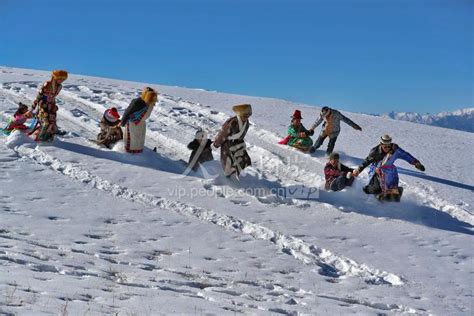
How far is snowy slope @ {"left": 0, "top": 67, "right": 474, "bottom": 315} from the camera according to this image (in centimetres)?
609

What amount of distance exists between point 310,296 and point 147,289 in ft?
6.36

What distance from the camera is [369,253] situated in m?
8.52

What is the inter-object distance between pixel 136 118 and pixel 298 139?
4.55 meters

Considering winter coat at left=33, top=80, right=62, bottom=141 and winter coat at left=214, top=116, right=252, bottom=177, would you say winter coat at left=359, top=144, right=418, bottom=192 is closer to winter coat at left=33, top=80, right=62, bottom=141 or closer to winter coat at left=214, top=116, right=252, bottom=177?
winter coat at left=214, top=116, right=252, bottom=177

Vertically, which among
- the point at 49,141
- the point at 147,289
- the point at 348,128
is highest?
the point at 348,128

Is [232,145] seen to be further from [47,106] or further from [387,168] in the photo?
[47,106]

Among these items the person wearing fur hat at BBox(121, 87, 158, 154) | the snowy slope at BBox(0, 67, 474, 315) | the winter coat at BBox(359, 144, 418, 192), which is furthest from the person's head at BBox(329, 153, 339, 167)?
the person wearing fur hat at BBox(121, 87, 158, 154)

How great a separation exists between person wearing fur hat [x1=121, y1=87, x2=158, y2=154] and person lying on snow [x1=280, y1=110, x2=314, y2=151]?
4118 millimetres

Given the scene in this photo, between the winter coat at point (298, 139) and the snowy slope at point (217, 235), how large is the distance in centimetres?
34

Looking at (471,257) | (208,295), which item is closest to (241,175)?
(471,257)

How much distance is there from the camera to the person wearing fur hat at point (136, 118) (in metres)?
12.8

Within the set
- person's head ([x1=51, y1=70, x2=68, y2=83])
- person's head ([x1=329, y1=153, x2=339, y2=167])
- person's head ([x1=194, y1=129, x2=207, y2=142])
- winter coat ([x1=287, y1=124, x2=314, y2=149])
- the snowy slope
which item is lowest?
the snowy slope

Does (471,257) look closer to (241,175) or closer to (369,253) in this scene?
(369,253)

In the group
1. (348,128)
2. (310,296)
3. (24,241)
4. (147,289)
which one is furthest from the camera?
(348,128)
